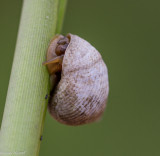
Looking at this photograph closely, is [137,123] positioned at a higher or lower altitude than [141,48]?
lower

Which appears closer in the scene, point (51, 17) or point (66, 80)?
point (51, 17)

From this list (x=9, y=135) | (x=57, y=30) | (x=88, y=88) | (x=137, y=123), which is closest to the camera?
(x=9, y=135)

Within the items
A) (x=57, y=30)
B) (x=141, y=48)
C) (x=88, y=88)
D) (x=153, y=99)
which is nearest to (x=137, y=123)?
(x=153, y=99)

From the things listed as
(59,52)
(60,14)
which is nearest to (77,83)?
(59,52)

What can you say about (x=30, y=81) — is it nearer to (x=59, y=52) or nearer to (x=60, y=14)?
(x=60, y=14)

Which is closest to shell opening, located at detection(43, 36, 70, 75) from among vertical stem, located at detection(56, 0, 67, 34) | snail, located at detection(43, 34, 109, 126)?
snail, located at detection(43, 34, 109, 126)

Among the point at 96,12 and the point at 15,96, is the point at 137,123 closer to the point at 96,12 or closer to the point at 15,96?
the point at 96,12
